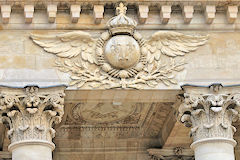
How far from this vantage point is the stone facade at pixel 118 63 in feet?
67.9

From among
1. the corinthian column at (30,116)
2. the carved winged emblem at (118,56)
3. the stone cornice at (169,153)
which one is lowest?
the corinthian column at (30,116)

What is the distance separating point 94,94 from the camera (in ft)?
69.7

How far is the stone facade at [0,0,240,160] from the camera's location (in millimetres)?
20688

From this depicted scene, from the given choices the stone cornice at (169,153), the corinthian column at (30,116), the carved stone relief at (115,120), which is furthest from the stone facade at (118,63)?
the stone cornice at (169,153)

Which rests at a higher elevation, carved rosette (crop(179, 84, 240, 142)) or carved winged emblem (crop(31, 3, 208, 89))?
carved winged emblem (crop(31, 3, 208, 89))

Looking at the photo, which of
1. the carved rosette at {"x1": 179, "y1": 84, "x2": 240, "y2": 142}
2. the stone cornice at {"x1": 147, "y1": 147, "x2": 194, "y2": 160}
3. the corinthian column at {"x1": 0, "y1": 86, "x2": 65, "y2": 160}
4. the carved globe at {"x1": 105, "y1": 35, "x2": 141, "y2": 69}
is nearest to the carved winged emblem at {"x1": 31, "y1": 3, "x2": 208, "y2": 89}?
the carved globe at {"x1": 105, "y1": 35, "x2": 141, "y2": 69}

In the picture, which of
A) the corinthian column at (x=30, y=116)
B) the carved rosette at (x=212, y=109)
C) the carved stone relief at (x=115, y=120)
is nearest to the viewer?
the corinthian column at (x=30, y=116)

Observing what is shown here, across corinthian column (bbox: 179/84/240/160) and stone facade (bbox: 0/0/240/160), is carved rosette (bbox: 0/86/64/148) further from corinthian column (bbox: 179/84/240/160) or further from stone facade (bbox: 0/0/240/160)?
corinthian column (bbox: 179/84/240/160)

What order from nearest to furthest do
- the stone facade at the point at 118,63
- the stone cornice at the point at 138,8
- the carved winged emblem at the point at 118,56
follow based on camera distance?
the stone facade at the point at 118,63
the carved winged emblem at the point at 118,56
the stone cornice at the point at 138,8

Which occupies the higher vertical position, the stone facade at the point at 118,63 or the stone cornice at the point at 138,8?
the stone cornice at the point at 138,8

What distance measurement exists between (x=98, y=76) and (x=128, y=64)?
2.46 feet

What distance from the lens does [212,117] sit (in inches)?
832

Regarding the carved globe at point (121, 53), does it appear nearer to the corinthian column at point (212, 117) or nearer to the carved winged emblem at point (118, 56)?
the carved winged emblem at point (118, 56)

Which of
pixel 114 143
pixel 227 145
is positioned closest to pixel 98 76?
pixel 227 145
